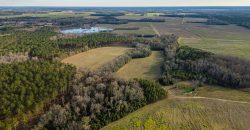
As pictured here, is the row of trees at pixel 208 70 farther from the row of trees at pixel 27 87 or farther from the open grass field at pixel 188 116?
the row of trees at pixel 27 87

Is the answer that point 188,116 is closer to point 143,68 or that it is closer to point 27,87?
point 27,87

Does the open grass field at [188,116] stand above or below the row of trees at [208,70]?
below

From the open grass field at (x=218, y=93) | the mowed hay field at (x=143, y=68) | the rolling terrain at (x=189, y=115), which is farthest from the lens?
the mowed hay field at (x=143, y=68)

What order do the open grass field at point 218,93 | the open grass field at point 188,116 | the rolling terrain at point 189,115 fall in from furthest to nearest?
the open grass field at point 218,93 < the rolling terrain at point 189,115 < the open grass field at point 188,116

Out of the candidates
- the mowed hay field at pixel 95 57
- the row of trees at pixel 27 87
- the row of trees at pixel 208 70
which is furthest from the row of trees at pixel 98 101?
the mowed hay field at pixel 95 57

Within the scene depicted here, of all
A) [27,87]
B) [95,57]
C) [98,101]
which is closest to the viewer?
[98,101]

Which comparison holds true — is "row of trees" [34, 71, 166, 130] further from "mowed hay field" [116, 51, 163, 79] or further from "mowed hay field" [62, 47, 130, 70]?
"mowed hay field" [62, 47, 130, 70]

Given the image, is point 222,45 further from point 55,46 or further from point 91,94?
point 91,94

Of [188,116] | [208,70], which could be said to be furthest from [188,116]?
[208,70]

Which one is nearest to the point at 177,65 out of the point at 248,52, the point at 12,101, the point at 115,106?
the point at 115,106
